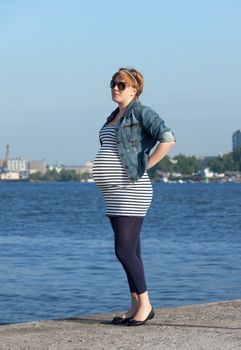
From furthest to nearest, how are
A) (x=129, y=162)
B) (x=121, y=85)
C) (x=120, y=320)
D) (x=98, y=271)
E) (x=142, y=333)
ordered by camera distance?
(x=98, y=271) → (x=120, y=320) → (x=121, y=85) → (x=129, y=162) → (x=142, y=333)

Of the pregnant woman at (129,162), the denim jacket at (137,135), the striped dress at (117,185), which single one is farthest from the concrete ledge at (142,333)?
the denim jacket at (137,135)

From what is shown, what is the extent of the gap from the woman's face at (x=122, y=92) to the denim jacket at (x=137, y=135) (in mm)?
77

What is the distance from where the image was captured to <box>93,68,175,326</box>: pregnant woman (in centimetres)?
750

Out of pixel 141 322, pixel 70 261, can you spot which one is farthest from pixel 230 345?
pixel 70 261

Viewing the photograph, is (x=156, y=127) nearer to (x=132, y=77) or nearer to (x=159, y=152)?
(x=159, y=152)

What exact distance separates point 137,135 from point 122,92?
1.03 ft

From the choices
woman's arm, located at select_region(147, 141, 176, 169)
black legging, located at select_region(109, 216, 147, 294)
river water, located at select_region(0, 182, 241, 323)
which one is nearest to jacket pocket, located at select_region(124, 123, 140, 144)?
woman's arm, located at select_region(147, 141, 176, 169)

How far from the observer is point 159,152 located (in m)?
7.54

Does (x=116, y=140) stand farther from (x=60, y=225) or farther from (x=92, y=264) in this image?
(x=60, y=225)

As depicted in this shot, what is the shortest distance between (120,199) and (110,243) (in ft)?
62.5

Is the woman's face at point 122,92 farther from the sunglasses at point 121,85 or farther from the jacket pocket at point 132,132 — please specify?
the jacket pocket at point 132,132

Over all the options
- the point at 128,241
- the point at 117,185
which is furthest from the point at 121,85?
the point at 128,241

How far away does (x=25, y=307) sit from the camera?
13.4 meters

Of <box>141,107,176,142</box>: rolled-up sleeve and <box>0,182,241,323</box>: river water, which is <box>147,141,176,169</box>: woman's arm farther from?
<box>0,182,241,323</box>: river water
